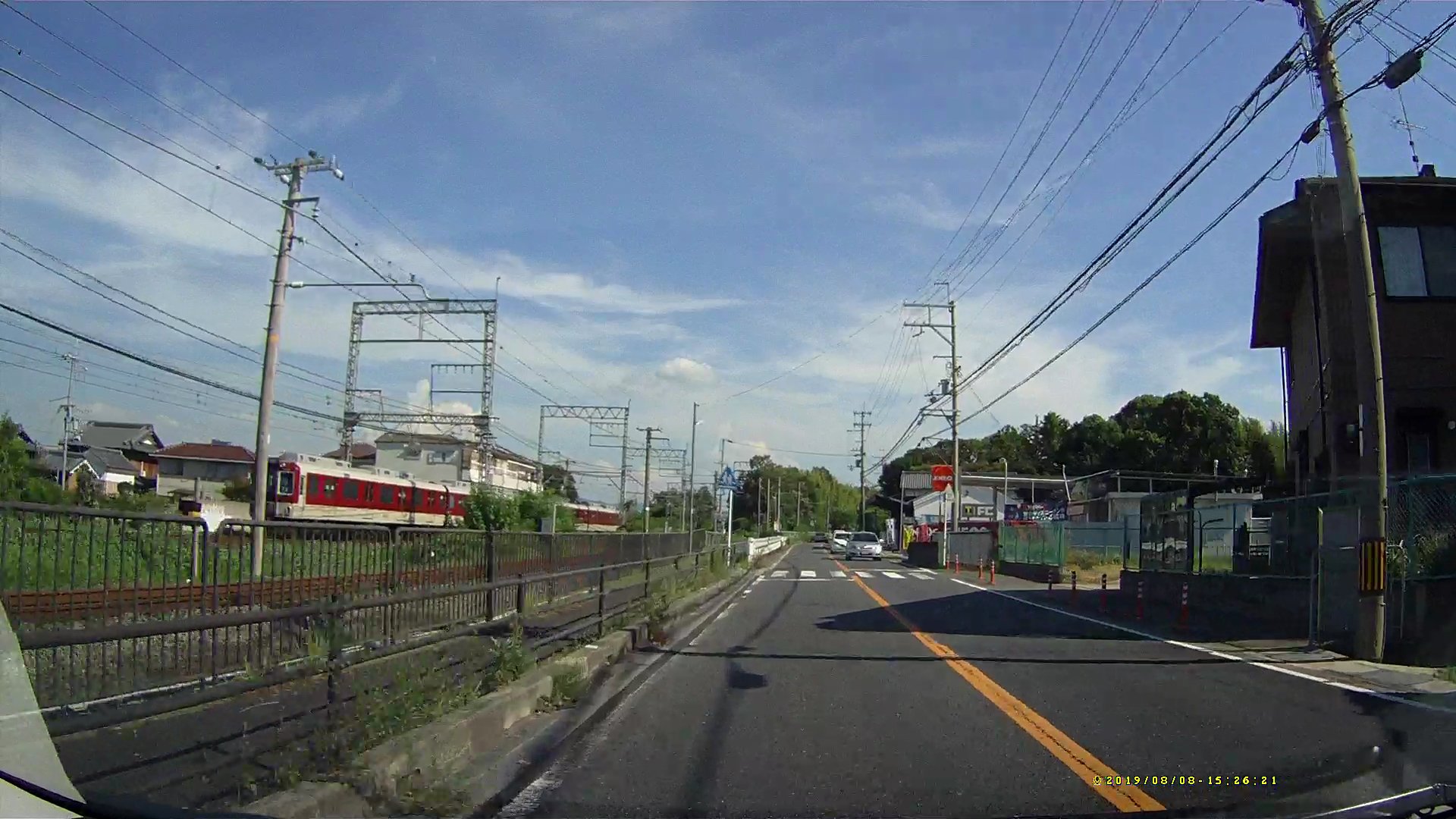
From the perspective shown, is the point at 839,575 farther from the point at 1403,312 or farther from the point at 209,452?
the point at 209,452

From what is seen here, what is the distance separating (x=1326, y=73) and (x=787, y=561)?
141ft

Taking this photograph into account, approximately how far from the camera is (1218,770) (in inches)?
273

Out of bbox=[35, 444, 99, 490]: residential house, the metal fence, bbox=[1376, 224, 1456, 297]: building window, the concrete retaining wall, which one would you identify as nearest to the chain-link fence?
the concrete retaining wall

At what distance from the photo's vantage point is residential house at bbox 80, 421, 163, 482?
2800 inches

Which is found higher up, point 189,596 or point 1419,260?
point 1419,260

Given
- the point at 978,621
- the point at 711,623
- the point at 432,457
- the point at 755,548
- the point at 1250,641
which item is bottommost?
the point at 755,548

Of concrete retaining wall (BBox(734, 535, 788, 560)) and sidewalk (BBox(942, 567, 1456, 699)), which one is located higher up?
sidewalk (BBox(942, 567, 1456, 699))

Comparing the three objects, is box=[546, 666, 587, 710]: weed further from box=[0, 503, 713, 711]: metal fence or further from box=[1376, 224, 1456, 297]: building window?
box=[1376, 224, 1456, 297]: building window

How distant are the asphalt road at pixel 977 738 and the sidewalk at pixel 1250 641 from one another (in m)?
0.77

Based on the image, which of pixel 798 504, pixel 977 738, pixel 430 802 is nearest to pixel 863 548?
pixel 977 738

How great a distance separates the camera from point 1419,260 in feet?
67.2

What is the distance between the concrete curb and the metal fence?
847 mm

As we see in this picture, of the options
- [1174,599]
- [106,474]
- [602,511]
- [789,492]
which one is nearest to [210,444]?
[106,474]

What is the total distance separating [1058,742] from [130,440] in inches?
3203
